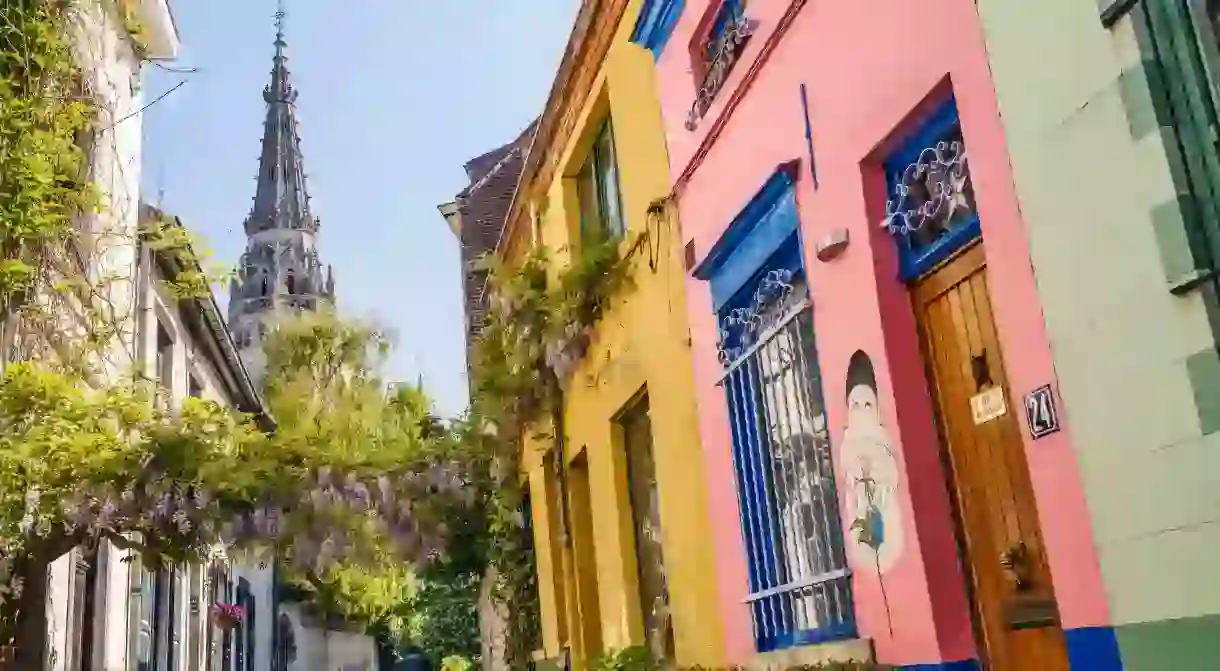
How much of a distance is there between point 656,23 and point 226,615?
1465cm

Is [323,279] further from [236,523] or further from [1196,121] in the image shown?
[1196,121]

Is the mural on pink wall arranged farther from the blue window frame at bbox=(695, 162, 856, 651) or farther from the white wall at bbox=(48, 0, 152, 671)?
the white wall at bbox=(48, 0, 152, 671)

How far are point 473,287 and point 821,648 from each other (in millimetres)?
15791

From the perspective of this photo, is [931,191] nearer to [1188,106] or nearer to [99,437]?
[1188,106]

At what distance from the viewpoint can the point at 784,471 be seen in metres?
4.92

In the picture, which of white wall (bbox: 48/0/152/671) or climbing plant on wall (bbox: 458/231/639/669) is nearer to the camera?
climbing plant on wall (bbox: 458/231/639/669)

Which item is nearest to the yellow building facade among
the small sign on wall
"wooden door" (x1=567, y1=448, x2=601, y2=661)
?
"wooden door" (x1=567, y1=448, x2=601, y2=661)

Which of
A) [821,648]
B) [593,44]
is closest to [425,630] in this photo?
[593,44]

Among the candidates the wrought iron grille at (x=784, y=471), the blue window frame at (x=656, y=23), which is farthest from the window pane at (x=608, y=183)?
the wrought iron grille at (x=784, y=471)

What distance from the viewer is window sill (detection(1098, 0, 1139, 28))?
8.82 ft

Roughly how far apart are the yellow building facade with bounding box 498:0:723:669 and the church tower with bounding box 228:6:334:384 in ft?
145

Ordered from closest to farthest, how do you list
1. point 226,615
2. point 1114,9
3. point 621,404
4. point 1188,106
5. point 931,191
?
point 1188,106
point 1114,9
point 931,191
point 621,404
point 226,615

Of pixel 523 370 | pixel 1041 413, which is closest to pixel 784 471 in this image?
pixel 1041 413

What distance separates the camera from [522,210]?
10.7 metres
